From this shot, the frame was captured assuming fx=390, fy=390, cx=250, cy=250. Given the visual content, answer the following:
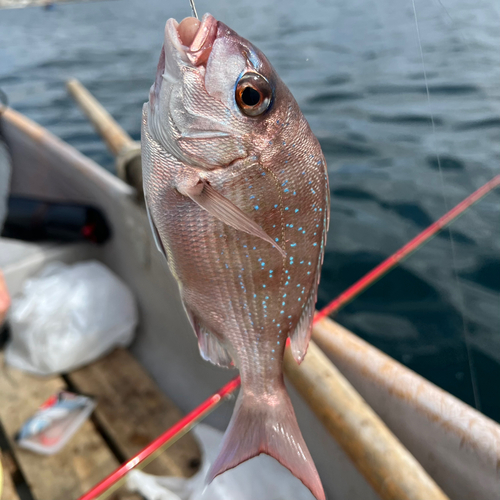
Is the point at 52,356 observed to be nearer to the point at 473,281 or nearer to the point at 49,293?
the point at 49,293

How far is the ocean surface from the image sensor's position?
1.41 meters

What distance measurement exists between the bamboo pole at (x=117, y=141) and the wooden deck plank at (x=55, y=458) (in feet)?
3.85

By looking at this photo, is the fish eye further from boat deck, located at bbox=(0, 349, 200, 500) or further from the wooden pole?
boat deck, located at bbox=(0, 349, 200, 500)

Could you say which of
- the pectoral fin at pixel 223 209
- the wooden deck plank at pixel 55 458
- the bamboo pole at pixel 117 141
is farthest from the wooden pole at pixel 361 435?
the bamboo pole at pixel 117 141

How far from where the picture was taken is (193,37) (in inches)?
23.4

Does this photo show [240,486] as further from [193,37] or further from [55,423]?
[193,37]

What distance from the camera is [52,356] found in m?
2.05

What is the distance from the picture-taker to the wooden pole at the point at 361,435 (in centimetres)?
88

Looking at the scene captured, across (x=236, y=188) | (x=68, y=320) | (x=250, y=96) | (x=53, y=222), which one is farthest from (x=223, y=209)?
(x=53, y=222)

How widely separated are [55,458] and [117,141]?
1731mm

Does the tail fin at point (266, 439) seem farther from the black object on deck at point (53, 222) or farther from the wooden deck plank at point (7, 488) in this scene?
the black object on deck at point (53, 222)

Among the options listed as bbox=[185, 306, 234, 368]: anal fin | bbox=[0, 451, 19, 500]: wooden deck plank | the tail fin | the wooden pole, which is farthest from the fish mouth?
bbox=[0, 451, 19, 500]: wooden deck plank

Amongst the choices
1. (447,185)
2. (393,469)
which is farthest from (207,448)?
(447,185)

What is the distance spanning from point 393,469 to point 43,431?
1610mm
